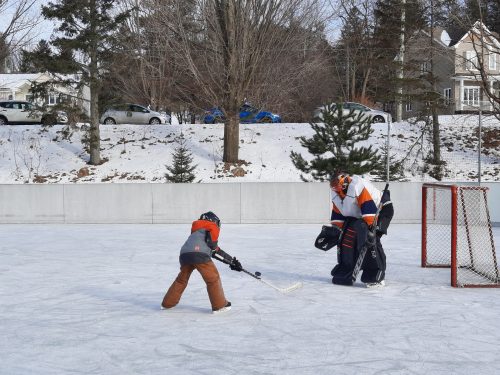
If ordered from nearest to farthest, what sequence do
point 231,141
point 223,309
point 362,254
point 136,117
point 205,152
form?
1. point 223,309
2. point 362,254
3. point 231,141
4. point 205,152
5. point 136,117

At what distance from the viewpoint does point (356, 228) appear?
28.5ft

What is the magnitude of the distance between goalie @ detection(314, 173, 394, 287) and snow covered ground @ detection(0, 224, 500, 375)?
0.82ft

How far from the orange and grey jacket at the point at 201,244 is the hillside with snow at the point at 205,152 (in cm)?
1714

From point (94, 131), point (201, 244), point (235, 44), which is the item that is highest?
point (235, 44)

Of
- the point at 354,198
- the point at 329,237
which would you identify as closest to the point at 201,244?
the point at 329,237

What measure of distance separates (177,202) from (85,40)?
1146 centimetres

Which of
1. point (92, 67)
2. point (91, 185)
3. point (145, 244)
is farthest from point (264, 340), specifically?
point (92, 67)

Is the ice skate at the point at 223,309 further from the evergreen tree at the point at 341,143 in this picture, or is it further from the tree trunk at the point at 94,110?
the tree trunk at the point at 94,110

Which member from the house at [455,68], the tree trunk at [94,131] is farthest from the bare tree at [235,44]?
the house at [455,68]

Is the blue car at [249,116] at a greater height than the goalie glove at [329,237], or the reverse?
the blue car at [249,116]

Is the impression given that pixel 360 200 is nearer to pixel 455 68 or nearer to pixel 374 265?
pixel 374 265

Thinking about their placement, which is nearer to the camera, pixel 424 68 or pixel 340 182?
pixel 340 182

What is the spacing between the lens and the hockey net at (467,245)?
921cm

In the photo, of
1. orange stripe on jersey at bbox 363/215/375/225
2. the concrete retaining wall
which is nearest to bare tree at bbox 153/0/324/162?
the concrete retaining wall
